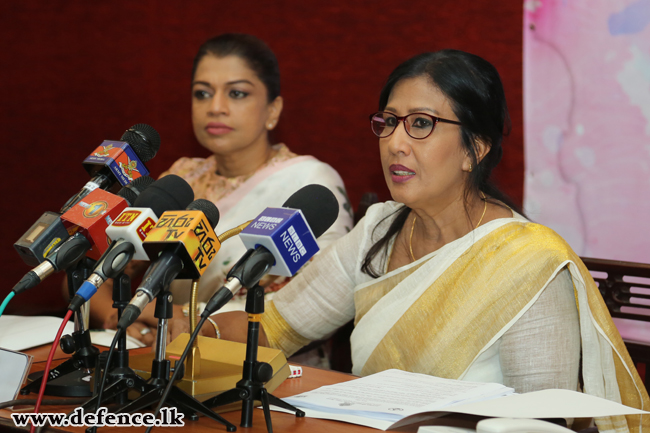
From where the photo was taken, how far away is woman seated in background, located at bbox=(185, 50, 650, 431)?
141 centimetres

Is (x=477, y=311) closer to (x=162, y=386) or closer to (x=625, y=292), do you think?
(x=625, y=292)

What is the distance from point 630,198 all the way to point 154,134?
1602 millimetres

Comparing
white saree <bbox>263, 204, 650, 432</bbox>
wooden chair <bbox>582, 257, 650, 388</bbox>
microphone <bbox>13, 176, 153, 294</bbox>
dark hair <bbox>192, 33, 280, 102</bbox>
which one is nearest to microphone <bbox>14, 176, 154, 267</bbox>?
microphone <bbox>13, 176, 153, 294</bbox>

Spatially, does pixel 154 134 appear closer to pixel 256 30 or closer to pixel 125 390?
pixel 125 390

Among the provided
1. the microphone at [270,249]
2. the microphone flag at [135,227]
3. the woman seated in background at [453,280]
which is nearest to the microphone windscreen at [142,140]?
the microphone flag at [135,227]

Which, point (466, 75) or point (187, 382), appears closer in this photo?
point (187, 382)

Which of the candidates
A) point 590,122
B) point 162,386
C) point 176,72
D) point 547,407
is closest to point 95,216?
point 162,386

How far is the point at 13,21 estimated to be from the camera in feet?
12.2

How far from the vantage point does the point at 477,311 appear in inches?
57.9

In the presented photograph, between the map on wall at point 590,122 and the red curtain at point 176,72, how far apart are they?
0.31 feet

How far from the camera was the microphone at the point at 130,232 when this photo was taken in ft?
3.11

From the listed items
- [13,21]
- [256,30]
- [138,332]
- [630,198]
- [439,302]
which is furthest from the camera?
[13,21]

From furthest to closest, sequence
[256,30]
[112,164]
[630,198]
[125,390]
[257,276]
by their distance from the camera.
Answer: [256,30] → [630,198] → [112,164] → [125,390] → [257,276]

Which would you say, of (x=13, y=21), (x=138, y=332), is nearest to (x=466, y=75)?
(x=138, y=332)
